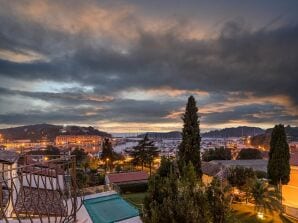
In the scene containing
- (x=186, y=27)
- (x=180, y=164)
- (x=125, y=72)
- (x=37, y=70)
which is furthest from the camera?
(x=125, y=72)

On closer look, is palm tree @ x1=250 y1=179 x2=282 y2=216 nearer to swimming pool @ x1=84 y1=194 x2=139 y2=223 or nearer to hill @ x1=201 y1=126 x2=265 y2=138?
swimming pool @ x1=84 y1=194 x2=139 y2=223

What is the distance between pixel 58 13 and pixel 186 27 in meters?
10.3

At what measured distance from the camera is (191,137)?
71.9ft

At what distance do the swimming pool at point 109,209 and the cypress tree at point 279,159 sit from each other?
11607 millimetres

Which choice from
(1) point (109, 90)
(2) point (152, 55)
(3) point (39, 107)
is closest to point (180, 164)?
(2) point (152, 55)

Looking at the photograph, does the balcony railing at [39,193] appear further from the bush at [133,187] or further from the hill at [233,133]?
the hill at [233,133]

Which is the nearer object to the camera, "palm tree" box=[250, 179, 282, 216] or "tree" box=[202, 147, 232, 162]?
"palm tree" box=[250, 179, 282, 216]

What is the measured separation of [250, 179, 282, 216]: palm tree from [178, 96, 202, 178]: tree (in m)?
3.81

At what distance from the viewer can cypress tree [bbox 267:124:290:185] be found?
23.0 meters

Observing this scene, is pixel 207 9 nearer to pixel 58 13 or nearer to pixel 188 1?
pixel 188 1

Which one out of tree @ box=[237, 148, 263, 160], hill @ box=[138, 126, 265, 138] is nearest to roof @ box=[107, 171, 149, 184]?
tree @ box=[237, 148, 263, 160]

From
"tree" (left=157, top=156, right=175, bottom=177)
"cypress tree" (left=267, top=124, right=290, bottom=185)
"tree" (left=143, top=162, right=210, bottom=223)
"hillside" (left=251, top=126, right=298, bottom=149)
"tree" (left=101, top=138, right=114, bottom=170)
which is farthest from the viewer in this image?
"hillside" (left=251, top=126, right=298, bottom=149)

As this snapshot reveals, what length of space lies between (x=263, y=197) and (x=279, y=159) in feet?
15.0

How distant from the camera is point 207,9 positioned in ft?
72.7
